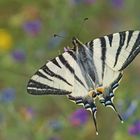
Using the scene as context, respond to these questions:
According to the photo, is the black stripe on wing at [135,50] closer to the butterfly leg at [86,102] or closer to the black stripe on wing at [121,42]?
the black stripe on wing at [121,42]

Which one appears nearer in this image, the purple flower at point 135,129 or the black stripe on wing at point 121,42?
the black stripe on wing at point 121,42

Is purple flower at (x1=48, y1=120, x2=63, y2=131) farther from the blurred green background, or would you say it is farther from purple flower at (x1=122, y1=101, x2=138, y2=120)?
purple flower at (x1=122, y1=101, x2=138, y2=120)

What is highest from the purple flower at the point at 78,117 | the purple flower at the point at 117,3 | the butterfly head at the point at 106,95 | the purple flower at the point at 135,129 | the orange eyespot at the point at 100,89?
the purple flower at the point at 117,3

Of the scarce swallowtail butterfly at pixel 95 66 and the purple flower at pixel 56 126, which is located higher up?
the scarce swallowtail butterfly at pixel 95 66

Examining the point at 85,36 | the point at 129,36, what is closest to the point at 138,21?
the point at 85,36

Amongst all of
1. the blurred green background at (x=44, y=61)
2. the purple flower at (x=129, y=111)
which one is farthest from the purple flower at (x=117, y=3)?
the purple flower at (x=129, y=111)

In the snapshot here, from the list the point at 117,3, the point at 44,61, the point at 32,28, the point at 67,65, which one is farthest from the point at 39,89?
the point at 117,3

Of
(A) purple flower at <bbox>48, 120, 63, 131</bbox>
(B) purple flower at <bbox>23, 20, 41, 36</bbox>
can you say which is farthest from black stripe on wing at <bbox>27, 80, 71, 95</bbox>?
(B) purple flower at <bbox>23, 20, 41, 36</bbox>
